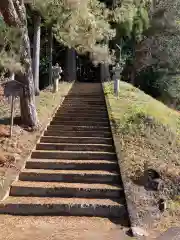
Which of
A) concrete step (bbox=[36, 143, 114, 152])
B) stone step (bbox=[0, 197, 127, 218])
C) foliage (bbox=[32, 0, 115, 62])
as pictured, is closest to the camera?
stone step (bbox=[0, 197, 127, 218])

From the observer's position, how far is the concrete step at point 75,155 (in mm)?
10195

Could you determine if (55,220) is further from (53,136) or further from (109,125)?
(109,125)

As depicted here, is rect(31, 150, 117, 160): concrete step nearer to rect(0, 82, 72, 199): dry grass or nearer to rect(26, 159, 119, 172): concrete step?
rect(0, 82, 72, 199): dry grass

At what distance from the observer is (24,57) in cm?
1122

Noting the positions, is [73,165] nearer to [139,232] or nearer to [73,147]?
[73,147]

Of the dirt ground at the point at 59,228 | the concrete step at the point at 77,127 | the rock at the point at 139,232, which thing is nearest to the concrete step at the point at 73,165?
the dirt ground at the point at 59,228

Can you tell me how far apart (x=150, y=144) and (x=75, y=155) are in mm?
1999

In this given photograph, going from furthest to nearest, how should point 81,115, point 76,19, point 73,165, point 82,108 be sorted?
point 82,108 → point 81,115 → point 76,19 → point 73,165

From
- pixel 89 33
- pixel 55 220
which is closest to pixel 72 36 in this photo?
pixel 89 33

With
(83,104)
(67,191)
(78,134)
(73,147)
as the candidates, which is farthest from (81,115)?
(67,191)

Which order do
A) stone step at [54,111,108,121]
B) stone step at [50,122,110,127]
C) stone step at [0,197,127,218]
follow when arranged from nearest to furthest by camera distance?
stone step at [0,197,127,218] → stone step at [50,122,110,127] → stone step at [54,111,108,121]

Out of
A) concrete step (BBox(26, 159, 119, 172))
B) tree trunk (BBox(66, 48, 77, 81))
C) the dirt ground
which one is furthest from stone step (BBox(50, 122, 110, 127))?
tree trunk (BBox(66, 48, 77, 81))

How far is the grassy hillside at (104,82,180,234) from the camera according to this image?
29.4 ft

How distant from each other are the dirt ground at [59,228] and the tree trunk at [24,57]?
4.30 meters
